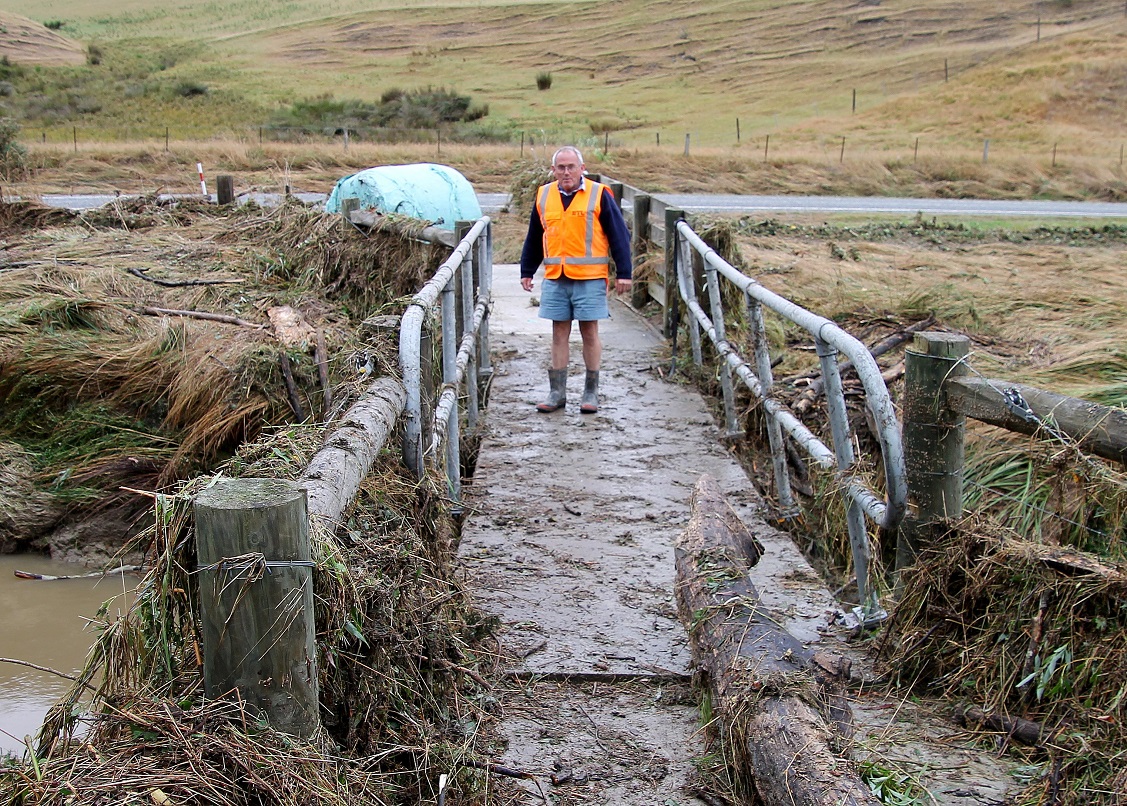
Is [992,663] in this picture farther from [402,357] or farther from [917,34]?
[917,34]

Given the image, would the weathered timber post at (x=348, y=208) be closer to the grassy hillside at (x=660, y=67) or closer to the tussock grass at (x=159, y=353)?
the tussock grass at (x=159, y=353)

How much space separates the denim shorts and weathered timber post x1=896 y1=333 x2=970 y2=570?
3556mm

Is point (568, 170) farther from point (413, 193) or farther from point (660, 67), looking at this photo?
point (660, 67)

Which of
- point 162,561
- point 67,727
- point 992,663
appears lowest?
point 992,663

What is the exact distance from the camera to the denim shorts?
7.05 m

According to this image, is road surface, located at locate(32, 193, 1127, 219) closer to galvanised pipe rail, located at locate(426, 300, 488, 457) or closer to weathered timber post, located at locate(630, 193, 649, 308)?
weathered timber post, located at locate(630, 193, 649, 308)

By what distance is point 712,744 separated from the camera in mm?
3250

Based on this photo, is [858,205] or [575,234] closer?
[575,234]

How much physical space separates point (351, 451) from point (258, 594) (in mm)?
859

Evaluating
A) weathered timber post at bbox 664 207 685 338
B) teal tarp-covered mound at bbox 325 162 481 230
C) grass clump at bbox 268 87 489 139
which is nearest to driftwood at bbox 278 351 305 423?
weathered timber post at bbox 664 207 685 338

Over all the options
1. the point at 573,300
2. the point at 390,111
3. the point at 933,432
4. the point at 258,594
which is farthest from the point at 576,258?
the point at 390,111

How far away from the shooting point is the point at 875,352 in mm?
7816

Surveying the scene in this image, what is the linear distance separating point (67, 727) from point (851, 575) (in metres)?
3.71

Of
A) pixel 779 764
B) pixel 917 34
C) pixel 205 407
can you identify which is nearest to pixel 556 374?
pixel 205 407
